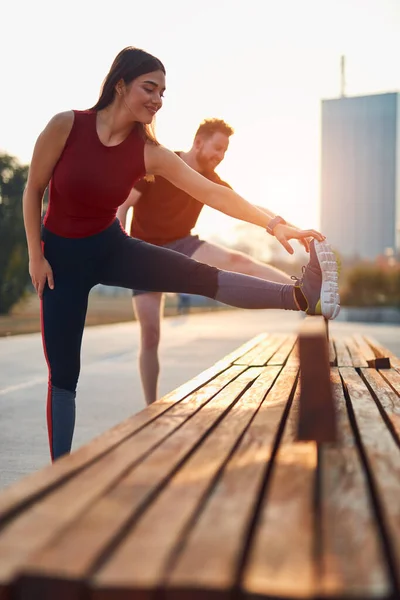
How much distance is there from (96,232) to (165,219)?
1.73m

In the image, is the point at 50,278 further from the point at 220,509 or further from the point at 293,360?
the point at 293,360

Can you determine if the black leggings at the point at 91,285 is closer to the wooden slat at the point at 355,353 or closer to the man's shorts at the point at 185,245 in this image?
the wooden slat at the point at 355,353

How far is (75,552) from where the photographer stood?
1245mm

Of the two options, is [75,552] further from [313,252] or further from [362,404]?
[313,252]

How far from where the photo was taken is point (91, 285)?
3.21 metres

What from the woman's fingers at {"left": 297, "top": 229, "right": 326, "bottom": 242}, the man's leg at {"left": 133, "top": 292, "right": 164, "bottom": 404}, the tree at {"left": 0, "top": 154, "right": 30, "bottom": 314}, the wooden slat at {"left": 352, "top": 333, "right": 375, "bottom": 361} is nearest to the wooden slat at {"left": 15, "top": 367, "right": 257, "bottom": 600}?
the woman's fingers at {"left": 297, "top": 229, "right": 326, "bottom": 242}

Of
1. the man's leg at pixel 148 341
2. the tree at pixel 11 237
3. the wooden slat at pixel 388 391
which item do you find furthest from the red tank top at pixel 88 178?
the tree at pixel 11 237

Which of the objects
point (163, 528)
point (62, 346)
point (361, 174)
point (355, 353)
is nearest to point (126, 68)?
point (62, 346)

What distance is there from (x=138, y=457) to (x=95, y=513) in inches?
16.8

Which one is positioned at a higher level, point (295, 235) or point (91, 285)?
point (295, 235)

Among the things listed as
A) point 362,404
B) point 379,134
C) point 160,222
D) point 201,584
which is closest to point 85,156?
point 362,404

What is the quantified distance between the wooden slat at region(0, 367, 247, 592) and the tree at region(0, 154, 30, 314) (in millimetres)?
24212

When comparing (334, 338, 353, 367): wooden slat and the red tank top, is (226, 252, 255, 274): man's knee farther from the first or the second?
the red tank top

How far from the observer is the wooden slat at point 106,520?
3.89 feet
